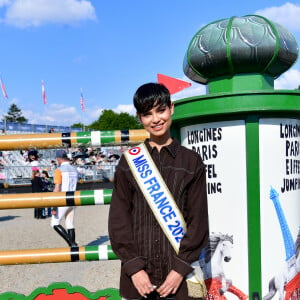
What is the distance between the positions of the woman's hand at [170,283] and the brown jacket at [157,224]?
1.1 inches

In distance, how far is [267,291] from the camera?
2.64 meters

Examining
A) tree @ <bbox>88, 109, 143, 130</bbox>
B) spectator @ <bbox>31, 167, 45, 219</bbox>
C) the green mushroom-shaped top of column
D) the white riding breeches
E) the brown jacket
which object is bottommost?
the white riding breeches

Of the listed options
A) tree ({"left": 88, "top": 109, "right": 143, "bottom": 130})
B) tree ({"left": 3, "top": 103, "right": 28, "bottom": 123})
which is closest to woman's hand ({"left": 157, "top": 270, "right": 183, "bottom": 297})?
tree ({"left": 88, "top": 109, "right": 143, "bottom": 130})

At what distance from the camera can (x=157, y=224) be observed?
195 centimetres

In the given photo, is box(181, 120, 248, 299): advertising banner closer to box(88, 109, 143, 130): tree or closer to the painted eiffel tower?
the painted eiffel tower

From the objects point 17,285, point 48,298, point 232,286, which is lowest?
point 17,285

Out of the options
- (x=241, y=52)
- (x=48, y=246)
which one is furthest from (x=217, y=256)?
(x=48, y=246)

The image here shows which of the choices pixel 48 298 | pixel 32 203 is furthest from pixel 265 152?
pixel 48 298

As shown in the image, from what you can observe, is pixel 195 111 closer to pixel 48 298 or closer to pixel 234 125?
pixel 234 125

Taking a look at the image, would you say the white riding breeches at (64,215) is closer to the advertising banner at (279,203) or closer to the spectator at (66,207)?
the spectator at (66,207)

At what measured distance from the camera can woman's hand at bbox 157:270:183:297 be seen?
1859 millimetres

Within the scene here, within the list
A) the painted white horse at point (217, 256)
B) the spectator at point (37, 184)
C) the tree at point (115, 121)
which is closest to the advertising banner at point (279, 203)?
the painted white horse at point (217, 256)

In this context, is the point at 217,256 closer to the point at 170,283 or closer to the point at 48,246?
the point at 170,283

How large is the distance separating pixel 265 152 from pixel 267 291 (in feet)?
3.10
